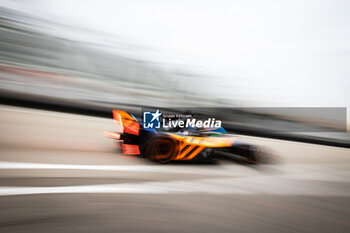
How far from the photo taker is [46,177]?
208 centimetres

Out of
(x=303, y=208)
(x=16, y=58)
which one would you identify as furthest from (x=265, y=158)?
(x=16, y=58)

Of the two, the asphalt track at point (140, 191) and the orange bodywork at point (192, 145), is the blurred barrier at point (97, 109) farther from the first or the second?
the orange bodywork at point (192, 145)

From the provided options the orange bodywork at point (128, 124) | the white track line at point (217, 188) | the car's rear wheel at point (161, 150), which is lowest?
the white track line at point (217, 188)

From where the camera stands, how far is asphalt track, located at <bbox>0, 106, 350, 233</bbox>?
1.61 metres

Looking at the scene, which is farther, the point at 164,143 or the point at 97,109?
the point at 97,109

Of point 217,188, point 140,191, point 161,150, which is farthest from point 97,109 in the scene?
point 217,188

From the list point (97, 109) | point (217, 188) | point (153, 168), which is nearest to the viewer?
point (217, 188)

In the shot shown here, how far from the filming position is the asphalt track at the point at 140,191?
1611mm

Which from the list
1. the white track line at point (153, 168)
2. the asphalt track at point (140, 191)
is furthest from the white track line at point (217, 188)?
the white track line at point (153, 168)

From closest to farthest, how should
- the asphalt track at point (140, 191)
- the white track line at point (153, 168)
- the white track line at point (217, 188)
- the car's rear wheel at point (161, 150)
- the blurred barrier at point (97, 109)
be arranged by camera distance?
1. the asphalt track at point (140, 191)
2. the white track line at point (217, 188)
3. the white track line at point (153, 168)
4. the car's rear wheel at point (161, 150)
5. the blurred barrier at point (97, 109)

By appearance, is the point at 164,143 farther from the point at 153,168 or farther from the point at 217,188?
the point at 217,188

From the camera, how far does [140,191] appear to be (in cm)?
205

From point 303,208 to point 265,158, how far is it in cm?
100

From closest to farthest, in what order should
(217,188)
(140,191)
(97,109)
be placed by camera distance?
1. (140,191)
2. (217,188)
3. (97,109)
